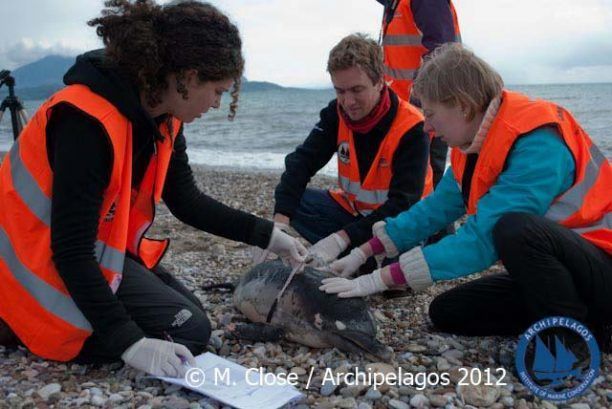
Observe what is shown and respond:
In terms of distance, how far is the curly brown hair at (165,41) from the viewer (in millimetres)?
2934

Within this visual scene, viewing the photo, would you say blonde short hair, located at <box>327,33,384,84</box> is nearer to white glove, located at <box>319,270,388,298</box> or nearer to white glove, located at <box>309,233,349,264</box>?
white glove, located at <box>309,233,349,264</box>

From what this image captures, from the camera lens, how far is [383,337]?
152 inches

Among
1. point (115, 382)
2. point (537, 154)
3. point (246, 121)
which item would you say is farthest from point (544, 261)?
point (246, 121)

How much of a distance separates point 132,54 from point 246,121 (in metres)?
28.3

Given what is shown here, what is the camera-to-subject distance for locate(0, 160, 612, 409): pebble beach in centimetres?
298

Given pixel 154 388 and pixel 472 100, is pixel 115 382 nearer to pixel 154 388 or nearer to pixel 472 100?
pixel 154 388

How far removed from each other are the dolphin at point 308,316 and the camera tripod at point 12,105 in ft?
10.7

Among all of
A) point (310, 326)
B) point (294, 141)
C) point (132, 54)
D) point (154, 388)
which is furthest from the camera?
point (294, 141)

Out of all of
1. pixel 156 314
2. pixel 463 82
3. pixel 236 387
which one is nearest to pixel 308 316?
pixel 236 387

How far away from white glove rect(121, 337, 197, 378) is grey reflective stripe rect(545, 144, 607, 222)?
1953 mm

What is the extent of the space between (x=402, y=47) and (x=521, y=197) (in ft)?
9.47

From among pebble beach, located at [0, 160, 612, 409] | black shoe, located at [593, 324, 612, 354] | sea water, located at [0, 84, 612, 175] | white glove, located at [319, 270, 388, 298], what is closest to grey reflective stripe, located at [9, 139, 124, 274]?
pebble beach, located at [0, 160, 612, 409]

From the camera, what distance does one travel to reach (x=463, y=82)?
10.7 feet

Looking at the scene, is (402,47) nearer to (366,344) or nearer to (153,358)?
(366,344)
